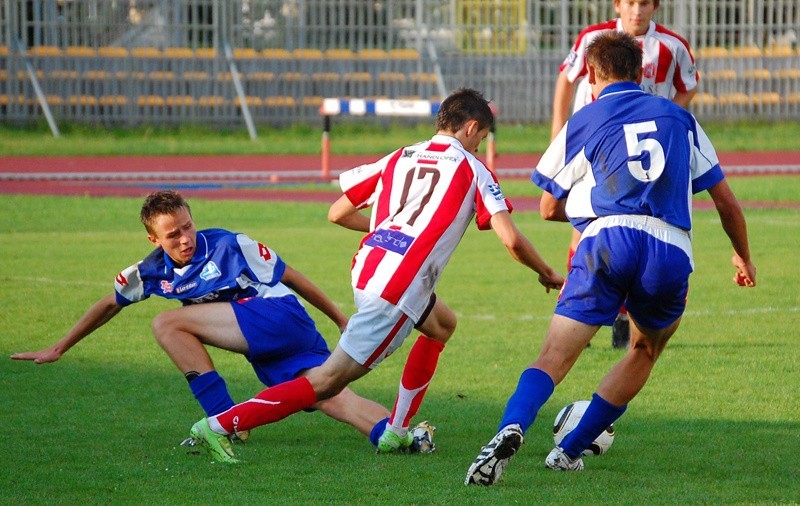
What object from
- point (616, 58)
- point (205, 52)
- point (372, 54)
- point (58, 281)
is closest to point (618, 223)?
point (616, 58)

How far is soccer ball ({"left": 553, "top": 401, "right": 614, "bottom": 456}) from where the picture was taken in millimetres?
5277

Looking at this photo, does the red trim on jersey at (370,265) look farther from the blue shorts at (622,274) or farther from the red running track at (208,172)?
the red running track at (208,172)

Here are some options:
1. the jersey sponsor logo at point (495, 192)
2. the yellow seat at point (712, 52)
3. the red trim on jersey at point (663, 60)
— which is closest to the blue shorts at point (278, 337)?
the jersey sponsor logo at point (495, 192)

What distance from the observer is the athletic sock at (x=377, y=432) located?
5453mm

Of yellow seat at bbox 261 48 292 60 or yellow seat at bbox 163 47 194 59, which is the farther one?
yellow seat at bbox 261 48 292 60

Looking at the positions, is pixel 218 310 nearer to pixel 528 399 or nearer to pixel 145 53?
pixel 528 399

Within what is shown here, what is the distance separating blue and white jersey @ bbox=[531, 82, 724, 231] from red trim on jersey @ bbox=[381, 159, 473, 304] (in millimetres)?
299

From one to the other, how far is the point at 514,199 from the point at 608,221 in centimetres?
1105

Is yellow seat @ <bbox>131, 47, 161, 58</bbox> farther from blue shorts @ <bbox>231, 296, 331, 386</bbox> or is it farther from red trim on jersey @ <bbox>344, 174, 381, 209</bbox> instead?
red trim on jersey @ <bbox>344, 174, 381, 209</bbox>

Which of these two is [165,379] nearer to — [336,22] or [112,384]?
[112,384]

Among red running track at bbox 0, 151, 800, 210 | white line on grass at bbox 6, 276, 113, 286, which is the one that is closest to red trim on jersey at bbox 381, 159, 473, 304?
white line on grass at bbox 6, 276, 113, 286

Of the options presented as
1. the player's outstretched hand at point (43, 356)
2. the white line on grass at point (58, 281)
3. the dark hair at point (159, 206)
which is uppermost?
the dark hair at point (159, 206)

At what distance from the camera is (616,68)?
16.1ft

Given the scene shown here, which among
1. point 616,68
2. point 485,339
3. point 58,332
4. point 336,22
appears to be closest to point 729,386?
point 485,339
